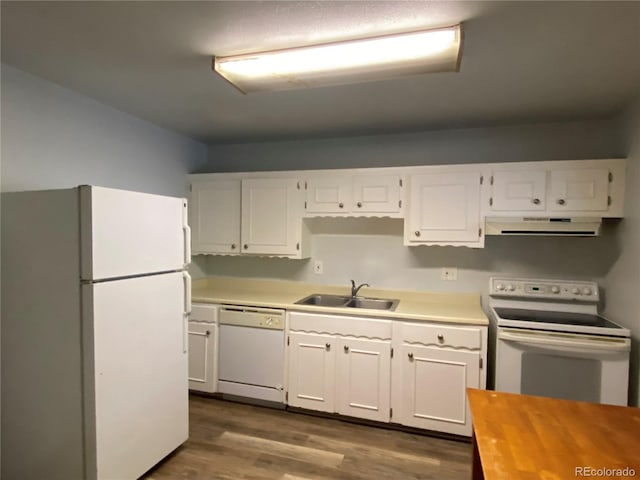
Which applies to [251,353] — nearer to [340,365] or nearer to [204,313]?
[204,313]

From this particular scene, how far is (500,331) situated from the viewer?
2375 mm

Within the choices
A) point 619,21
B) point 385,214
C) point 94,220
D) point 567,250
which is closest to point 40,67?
point 94,220

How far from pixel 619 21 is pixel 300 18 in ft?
4.23

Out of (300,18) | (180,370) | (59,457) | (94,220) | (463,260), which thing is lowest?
(59,457)

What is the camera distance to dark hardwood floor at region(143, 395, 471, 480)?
219 cm

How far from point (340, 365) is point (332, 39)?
7.08 feet

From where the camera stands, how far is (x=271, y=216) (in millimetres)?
3213

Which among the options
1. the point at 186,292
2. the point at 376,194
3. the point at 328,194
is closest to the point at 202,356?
the point at 186,292

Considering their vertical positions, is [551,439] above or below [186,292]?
below

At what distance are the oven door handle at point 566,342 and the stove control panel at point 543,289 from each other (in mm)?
530

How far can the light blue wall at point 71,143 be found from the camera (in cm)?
202

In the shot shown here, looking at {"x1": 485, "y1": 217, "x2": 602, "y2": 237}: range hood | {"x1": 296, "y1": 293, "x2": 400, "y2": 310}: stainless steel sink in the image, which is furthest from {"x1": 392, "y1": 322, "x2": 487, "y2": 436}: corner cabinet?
{"x1": 485, "y1": 217, "x2": 602, "y2": 237}: range hood

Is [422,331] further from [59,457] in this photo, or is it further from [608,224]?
[59,457]

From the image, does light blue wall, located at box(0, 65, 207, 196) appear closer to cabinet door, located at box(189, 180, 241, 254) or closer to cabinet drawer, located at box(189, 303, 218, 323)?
cabinet door, located at box(189, 180, 241, 254)
